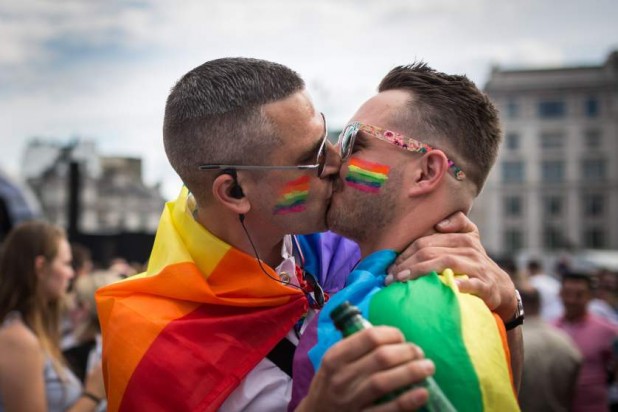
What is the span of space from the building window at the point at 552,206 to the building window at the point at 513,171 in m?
3.50

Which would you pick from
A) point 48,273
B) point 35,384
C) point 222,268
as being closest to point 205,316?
point 222,268

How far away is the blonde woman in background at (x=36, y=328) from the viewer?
140 inches

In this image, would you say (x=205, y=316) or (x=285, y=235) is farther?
(x=285, y=235)

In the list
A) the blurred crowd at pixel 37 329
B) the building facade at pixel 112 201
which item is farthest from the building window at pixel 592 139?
the blurred crowd at pixel 37 329

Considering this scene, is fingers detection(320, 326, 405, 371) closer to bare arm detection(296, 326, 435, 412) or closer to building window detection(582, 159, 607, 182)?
bare arm detection(296, 326, 435, 412)

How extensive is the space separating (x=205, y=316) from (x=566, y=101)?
232 feet

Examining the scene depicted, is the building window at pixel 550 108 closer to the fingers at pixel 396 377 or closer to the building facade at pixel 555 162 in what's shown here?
the building facade at pixel 555 162

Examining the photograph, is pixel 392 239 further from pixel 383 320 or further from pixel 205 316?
pixel 205 316

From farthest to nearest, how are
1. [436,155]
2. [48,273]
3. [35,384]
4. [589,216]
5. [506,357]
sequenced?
[589,216] < [48,273] < [35,384] < [436,155] < [506,357]

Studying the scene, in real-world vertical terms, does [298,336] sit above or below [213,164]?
below

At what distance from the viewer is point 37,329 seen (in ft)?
12.6

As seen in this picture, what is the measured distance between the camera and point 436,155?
212cm

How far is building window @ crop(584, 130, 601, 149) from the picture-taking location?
6612cm

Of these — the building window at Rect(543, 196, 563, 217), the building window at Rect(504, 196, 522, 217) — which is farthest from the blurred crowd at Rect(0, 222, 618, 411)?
the building window at Rect(543, 196, 563, 217)
